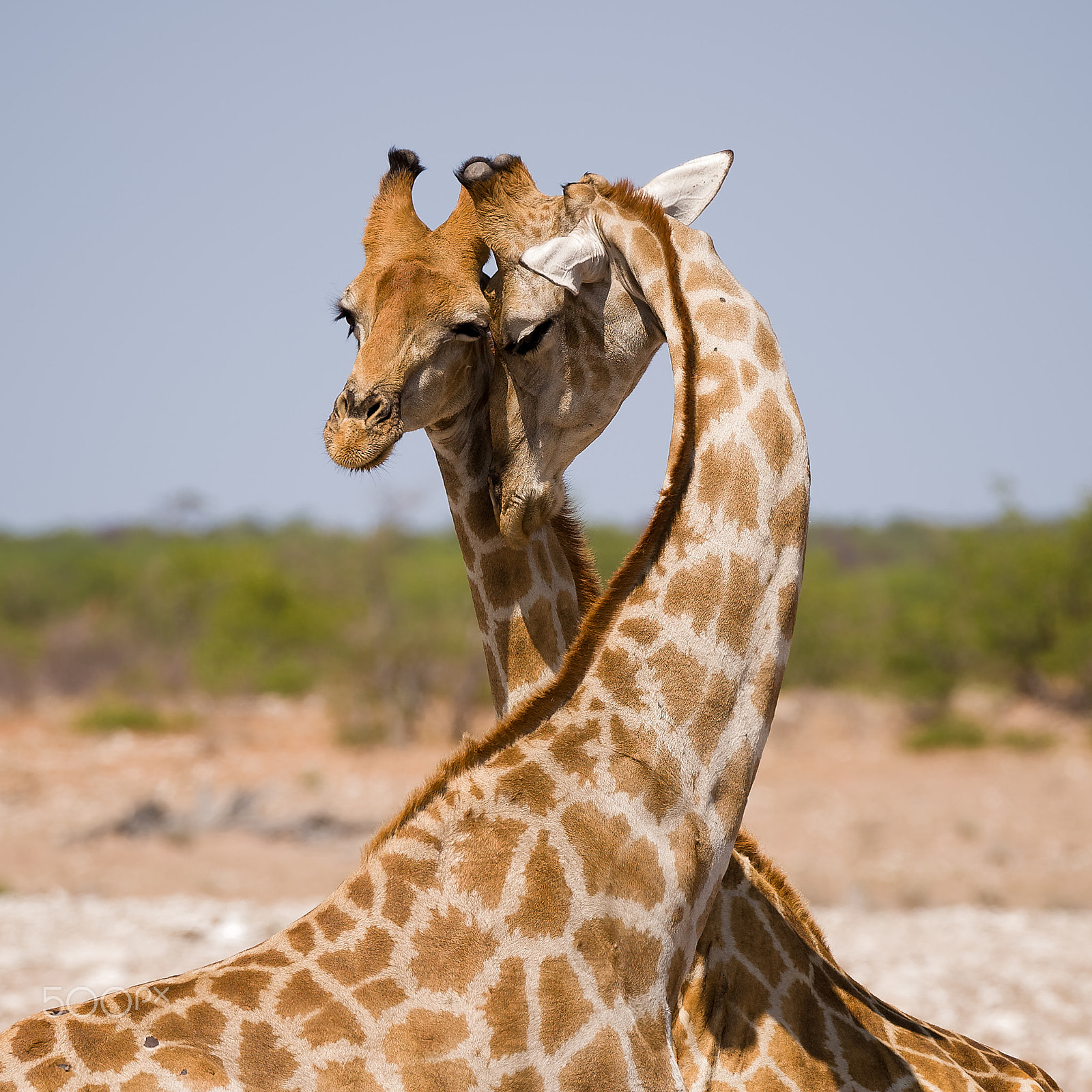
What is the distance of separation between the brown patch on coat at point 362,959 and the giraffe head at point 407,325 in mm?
1051

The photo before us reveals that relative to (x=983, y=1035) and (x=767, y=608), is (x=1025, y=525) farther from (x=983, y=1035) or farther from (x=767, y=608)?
(x=767, y=608)

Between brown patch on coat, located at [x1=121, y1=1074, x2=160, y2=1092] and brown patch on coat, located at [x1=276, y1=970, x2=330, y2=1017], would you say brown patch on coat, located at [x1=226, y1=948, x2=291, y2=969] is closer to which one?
brown patch on coat, located at [x1=276, y1=970, x2=330, y2=1017]

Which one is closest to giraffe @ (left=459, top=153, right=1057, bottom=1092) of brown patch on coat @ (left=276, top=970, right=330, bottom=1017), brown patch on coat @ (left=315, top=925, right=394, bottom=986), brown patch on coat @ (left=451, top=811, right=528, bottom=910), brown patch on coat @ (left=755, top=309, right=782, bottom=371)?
brown patch on coat @ (left=755, top=309, right=782, bottom=371)

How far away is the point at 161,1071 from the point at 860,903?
9.59 meters

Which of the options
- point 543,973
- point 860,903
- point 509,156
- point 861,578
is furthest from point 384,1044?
point 861,578

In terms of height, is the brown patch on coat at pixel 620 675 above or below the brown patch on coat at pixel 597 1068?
above

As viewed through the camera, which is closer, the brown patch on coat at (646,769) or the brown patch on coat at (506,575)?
the brown patch on coat at (646,769)

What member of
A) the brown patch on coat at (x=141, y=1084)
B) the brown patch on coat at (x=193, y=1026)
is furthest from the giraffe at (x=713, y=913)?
the brown patch on coat at (x=141, y=1084)

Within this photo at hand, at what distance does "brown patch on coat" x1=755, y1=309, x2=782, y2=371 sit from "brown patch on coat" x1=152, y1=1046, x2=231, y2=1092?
172cm

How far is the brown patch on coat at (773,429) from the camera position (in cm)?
243

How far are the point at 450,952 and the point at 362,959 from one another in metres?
0.17

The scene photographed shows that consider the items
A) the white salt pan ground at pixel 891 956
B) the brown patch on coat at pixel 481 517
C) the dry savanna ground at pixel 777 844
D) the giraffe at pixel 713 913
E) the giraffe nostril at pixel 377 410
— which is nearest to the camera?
the giraffe at pixel 713 913

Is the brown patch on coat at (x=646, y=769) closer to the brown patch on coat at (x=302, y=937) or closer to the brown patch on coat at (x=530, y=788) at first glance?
the brown patch on coat at (x=530, y=788)

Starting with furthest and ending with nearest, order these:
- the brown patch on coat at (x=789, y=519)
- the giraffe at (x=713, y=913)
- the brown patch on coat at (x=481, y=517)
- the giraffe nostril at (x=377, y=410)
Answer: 1. the brown patch on coat at (x=481, y=517)
2. the giraffe nostril at (x=377, y=410)
3. the giraffe at (x=713, y=913)
4. the brown patch on coat at (x=789, y=519)
